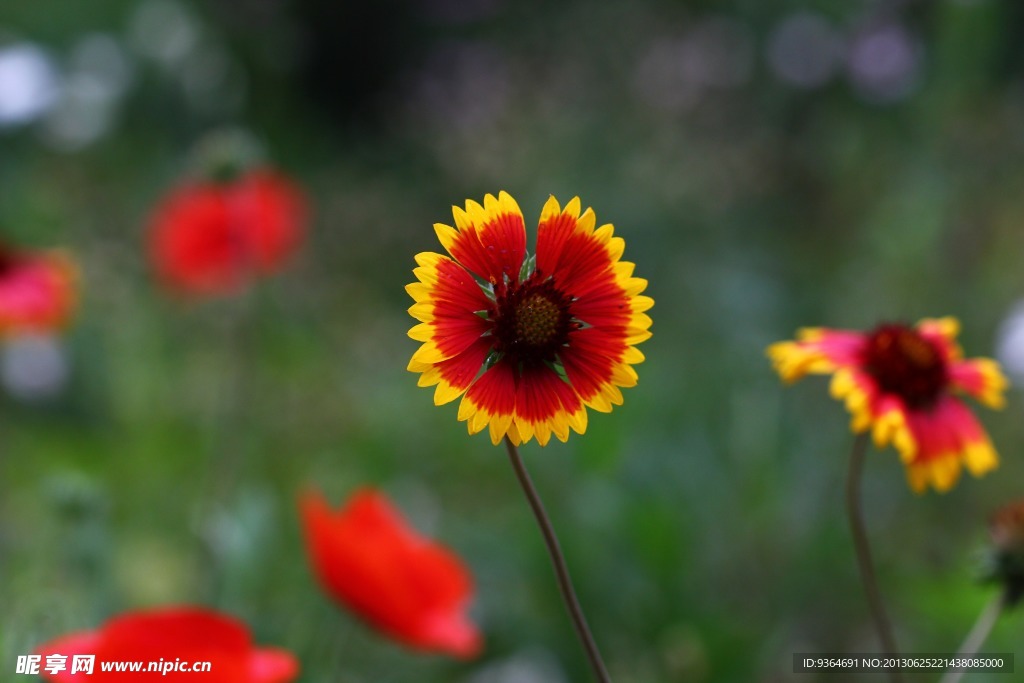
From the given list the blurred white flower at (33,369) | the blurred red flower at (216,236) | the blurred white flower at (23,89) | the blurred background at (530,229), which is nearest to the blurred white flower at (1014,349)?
the blurred background at (530,229)

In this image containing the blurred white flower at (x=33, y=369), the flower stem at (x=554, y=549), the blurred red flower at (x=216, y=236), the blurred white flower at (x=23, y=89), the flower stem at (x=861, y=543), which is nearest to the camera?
the flower stem at (x=554, y=549)

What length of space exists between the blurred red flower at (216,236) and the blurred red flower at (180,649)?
123cm

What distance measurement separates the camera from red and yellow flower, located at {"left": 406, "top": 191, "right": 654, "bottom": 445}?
2.11 feet

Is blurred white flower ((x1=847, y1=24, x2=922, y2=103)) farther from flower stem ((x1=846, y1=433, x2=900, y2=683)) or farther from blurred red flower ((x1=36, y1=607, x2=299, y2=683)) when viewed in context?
blurred red flower ((x1=36, y1=607, x2=299, y2=683))

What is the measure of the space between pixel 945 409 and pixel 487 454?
1283 mm

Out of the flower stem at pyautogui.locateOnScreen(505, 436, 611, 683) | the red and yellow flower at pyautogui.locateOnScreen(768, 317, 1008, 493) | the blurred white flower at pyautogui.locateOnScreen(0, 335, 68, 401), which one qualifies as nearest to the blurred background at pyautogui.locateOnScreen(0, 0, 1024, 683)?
the blurred white flower at pyautogui.locateOnScreen(0, 335, 68, 401)

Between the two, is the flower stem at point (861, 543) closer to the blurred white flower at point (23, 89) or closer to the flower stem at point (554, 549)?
the flower stem at point (554, 549)

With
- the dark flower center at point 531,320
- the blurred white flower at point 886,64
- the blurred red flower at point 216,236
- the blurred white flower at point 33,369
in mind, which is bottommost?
the dark flower center at point 531,320

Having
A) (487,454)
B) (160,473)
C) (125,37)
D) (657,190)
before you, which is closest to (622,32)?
(657,190)

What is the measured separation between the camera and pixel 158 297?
8.93ft

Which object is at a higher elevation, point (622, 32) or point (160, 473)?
point (622, 32)

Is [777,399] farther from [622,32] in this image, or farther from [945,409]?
[622,32]

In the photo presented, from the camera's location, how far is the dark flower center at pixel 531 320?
66cm

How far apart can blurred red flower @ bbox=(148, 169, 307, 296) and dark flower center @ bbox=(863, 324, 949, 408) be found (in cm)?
129
